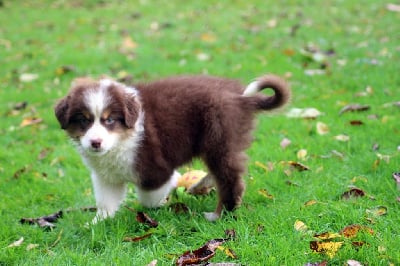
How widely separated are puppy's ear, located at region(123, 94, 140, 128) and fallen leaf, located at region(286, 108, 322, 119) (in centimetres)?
259

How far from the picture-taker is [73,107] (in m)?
3.88

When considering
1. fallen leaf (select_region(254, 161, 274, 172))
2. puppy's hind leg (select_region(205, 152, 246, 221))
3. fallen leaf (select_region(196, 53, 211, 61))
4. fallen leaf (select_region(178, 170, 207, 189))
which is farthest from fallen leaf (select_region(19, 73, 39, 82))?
puppy's hind leg (select_region(205, 152, 246, 221))

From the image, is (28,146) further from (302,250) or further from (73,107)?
(302,250)

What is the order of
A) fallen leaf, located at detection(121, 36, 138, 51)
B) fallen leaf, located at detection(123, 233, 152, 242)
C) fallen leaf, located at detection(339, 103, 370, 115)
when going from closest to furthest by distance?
1. fallen leaf, located at detection(123, 233, 152, 242)
2. fallen leaf, located at detection(339, 103, 370, 115)
3. fallen leaf, located at detection(121, 36, 138, 51)

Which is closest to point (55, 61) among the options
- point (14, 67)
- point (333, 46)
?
point (14, 67)

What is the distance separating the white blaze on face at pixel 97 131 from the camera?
12.2ft

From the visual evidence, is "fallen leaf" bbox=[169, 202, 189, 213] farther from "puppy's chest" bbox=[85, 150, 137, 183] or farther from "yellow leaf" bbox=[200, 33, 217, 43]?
"yellow leaf" bbox=[200, 33, 217, 43]

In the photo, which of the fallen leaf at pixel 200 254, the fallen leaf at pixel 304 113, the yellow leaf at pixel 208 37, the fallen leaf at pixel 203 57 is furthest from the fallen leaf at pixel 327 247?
the yellow leaf at pixel 208 37

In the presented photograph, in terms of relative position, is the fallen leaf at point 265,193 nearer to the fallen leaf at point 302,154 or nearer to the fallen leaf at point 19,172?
the fallen leaf at point 302,154

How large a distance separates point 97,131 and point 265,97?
130 centimetres

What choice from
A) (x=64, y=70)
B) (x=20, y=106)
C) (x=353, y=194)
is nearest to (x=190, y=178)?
(x=353, y=194)

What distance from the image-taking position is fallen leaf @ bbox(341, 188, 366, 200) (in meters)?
4.00

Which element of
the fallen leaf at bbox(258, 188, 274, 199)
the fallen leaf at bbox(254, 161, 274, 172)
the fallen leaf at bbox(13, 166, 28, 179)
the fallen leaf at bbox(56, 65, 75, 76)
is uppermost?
the fallen leaf at bbox(258, 188, 274, 199)

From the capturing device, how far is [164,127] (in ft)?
13.3
